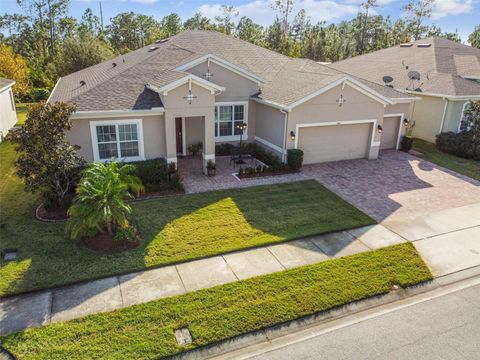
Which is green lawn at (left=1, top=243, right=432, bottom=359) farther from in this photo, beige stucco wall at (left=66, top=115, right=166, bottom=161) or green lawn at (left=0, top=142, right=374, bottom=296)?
beige stucco wall at (left=66, top=115, right=166, bottom=161)

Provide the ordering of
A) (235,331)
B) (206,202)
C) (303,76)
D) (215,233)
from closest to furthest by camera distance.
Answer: (235,331) → (215,233) → (206,202) → (303,76)

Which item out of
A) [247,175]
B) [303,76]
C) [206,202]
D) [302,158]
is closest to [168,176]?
[206,202]

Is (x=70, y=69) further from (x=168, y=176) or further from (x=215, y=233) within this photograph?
(x=215, y=233)

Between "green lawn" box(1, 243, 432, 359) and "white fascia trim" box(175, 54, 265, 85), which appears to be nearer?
"green lawn" box(1, 243, 432, 359)

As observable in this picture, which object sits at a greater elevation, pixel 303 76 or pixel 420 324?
pixel 303 76

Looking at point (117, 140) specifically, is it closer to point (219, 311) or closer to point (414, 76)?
point (219, 311)

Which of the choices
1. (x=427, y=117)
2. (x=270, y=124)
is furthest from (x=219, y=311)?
(x=427, y=117)

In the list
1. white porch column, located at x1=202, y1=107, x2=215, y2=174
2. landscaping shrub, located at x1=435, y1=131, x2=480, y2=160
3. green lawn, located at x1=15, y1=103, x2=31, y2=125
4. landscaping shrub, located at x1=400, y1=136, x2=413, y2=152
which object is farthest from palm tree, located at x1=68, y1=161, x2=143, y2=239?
landscaping shrub, located at x1=435, y1=131, x2=480, y2=160
